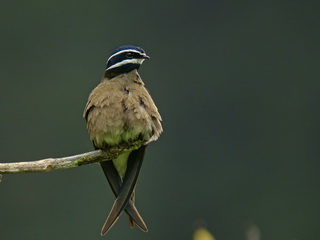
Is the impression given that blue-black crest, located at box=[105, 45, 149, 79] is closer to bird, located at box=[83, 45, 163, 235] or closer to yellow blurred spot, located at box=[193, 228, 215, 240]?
bird, located at box=[83, 45, 163, 235]

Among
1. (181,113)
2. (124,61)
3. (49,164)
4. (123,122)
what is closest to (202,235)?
(49,164)

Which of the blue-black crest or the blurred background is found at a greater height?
the blue-black crest

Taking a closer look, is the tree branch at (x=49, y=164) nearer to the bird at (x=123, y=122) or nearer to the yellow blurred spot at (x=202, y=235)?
the bird at (x=123, y=122)

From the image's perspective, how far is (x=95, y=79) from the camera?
1017 inches

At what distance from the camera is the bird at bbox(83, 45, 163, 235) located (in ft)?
26.1

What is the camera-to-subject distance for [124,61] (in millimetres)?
8555

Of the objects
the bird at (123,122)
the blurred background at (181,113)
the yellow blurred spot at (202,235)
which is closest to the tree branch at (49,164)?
the bird at (123,122)

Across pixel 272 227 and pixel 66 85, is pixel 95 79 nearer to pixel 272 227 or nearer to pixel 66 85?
pixel 66 85

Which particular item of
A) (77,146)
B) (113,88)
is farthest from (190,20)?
(113,88)

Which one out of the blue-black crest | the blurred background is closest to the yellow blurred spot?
the blue-black crest

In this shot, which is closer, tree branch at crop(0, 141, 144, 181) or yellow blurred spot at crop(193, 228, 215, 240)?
yellow blurred spot at crop(193, 228, 215, 240)

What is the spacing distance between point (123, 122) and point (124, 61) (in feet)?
2.64

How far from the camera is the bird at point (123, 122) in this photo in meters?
7.95

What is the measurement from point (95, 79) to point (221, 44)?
15.6 ft
